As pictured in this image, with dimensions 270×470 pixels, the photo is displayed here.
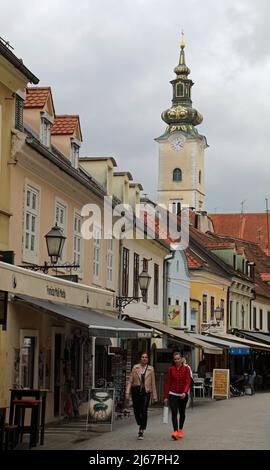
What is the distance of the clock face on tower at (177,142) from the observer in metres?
117

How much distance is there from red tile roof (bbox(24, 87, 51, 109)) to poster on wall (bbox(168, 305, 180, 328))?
54.5 feet

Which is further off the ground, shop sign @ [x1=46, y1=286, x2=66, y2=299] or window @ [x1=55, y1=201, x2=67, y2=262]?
window @ [x1=55, y1=201, x2=67, y2=262]

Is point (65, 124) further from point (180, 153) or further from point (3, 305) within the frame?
point (180, 153)

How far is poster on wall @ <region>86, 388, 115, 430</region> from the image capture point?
1822 cm

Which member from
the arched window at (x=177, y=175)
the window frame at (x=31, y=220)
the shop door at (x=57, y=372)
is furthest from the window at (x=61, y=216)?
the arched window at (x=177, y=175)

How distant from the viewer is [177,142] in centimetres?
11738

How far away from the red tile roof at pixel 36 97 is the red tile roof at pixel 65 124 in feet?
7.97

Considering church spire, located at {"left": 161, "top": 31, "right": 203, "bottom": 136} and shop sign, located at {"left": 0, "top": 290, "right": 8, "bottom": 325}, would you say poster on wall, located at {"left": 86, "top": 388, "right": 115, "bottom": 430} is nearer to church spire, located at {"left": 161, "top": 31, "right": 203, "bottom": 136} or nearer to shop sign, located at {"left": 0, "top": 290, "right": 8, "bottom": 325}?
shop sign, located at {"left": 0, "top": 290, "right": 8, "bottom": 325}

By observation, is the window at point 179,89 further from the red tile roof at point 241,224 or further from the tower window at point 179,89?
the red tile roof at point 241,224

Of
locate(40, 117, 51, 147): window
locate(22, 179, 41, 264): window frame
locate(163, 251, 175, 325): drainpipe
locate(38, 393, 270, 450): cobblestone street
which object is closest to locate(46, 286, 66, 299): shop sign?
locate(38, 393, 270, 450): cobblestone street

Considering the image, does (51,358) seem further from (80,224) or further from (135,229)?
(135,229)

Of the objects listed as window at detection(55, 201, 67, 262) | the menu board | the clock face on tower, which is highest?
the clock face on tower

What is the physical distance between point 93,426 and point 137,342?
41.5 feet

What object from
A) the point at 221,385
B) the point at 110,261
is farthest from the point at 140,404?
the point at 221,385
